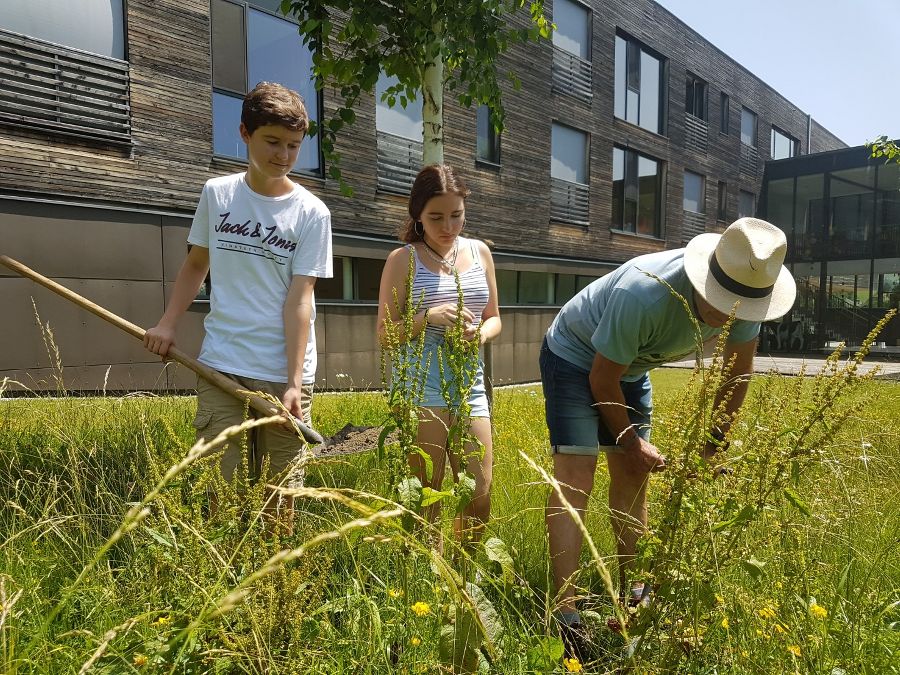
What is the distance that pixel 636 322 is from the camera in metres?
2.15

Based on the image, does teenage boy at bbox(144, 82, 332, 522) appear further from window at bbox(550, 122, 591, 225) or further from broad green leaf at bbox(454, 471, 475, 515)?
window at bbox(550, 122, 591, 225)

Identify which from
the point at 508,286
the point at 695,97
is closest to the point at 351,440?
the point at 508,286

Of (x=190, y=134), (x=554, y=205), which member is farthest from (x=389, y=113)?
(x=554, y=205)

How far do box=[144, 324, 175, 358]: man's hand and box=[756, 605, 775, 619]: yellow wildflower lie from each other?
213 cm

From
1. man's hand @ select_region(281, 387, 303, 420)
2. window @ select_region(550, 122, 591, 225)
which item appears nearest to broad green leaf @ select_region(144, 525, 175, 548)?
man's hand @ select_region(281, 387, 303, 420)

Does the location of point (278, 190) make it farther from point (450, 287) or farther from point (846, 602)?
point (846, 602)

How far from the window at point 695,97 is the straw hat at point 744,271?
21076 mm

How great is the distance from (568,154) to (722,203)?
32.4ft

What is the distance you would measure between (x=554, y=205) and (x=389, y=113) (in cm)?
550

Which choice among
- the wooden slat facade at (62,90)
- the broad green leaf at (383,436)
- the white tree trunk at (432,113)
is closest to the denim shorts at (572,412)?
the broad green leaf at (383,436)

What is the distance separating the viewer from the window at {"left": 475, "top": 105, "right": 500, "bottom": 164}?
13.3 meters

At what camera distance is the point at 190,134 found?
28.9 feet

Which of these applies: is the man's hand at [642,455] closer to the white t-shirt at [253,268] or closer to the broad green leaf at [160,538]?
the white t-shirt at [253,268]

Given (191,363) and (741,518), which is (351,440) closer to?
(191,363)
